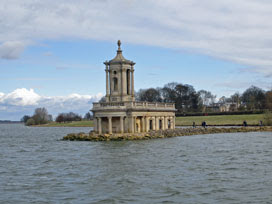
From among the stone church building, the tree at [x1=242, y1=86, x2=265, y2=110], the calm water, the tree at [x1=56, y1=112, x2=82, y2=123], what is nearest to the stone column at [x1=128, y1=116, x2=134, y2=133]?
the stone church building

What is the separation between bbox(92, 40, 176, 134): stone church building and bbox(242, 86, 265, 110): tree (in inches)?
3052

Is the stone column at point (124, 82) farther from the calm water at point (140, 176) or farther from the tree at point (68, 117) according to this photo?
the tree at point (68, 117)

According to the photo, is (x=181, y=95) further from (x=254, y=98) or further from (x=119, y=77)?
(x=119, y=77)

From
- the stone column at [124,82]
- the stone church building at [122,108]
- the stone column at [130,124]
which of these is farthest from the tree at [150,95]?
the stone column at [130,124]

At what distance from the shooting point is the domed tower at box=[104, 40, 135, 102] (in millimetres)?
50906

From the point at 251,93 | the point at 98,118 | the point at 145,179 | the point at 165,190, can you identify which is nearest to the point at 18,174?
the point at 145,179

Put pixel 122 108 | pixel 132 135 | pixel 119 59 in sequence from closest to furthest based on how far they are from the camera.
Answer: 1. pixel 132 135
2. pixel 122 108
3. pixel 119 59

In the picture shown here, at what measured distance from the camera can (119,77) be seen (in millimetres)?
51125

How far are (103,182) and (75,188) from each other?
180cm

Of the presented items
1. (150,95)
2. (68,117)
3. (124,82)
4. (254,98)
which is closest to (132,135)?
(124,82)

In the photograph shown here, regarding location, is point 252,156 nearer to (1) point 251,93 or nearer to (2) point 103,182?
(2) point 103,182

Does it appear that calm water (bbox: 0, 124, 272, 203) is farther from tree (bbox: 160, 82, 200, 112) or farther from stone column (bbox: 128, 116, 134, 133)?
tree (bbox: 160, 82, 200, 112)

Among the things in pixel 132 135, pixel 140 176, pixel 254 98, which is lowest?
pixel 140 176

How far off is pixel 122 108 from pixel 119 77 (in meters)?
4.59
